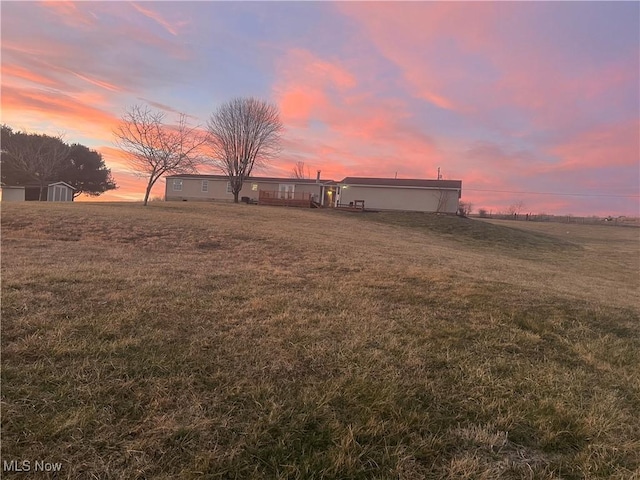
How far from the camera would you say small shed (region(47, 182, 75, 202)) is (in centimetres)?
3769

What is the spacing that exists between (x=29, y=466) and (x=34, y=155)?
4800 centimetres

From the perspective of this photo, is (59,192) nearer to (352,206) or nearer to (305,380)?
(352,206)

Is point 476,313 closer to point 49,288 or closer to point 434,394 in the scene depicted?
point 434,394

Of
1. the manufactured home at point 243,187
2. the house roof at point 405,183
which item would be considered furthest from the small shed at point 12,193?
the house roof at point 405,183

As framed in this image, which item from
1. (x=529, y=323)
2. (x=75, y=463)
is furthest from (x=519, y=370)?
(x=75, y=463)

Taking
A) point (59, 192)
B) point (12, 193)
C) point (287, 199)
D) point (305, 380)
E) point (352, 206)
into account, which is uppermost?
point (287, 199)

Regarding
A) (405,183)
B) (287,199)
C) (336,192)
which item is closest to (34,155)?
(287,199)

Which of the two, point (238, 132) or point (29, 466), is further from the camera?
point (238, 132)

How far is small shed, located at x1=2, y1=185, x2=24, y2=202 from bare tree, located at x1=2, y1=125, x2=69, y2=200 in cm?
167

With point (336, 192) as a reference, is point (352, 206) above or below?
below

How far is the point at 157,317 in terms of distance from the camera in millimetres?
3957

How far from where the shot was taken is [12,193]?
38406mm

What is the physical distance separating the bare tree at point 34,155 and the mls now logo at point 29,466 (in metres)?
43.7

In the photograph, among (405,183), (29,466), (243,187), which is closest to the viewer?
(29,466)
